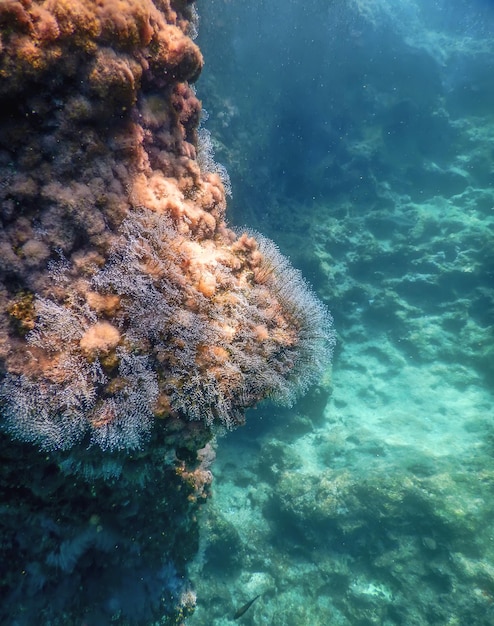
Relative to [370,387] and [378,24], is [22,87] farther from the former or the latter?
[378,24]

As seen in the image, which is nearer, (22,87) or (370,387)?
(22,87)

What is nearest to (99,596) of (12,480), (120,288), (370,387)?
(12,480)

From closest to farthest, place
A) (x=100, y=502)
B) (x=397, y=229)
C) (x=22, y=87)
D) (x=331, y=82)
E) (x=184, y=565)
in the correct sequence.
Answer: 1. (x=22, y=87)
2. (x=100, y=502)
3. (x=184, y=565)
4. (x=397, y=229)
5. (x=331, y=82)

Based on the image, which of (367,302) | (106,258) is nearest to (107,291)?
(106,258)

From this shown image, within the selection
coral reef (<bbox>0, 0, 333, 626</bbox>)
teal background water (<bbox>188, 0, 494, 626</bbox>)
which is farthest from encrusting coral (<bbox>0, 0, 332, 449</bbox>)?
teal background water (<bbox>188, 0, 494, 626</bbox>)

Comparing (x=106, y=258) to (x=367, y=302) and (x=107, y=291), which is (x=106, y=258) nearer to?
(x=107, y=291)

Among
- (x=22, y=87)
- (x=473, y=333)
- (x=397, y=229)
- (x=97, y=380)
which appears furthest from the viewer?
(x=397, y=229)
